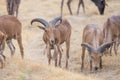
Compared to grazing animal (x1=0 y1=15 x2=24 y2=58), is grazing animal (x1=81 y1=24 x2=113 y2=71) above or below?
below

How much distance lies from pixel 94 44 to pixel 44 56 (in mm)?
3553

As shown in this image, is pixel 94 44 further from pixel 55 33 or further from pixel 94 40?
pixel 55 33

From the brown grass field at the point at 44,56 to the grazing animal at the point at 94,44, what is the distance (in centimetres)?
42

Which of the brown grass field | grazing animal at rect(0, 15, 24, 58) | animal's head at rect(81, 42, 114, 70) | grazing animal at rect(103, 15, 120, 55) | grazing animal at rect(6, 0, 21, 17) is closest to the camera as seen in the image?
the brown grass field

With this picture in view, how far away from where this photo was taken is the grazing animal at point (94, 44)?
49.5ft

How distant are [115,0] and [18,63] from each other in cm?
1770

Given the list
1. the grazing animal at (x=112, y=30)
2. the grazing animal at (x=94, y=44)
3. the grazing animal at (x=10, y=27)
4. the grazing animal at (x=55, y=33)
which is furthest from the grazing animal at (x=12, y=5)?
the grazing animal at (x=10, y=27)

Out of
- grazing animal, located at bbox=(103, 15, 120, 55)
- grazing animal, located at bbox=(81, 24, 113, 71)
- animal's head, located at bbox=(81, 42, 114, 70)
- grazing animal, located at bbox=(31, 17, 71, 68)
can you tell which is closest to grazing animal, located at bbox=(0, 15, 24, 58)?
grazing animal, located at bbox=(31, 17, 71, 68)

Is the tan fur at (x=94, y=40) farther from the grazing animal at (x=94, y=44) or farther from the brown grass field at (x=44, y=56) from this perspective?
the brown grass field at (x=44, y=56)

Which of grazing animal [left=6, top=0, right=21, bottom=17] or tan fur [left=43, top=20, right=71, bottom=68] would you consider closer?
tan fur [left=43, top=20, right=71, bottom=68]

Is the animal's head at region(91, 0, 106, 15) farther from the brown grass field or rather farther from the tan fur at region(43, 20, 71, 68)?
the tan fur at region(43, 20, 71, 68)

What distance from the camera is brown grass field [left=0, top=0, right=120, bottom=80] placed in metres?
12.2

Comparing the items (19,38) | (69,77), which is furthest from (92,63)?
(69,77)

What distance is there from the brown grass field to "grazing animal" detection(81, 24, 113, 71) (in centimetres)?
42
